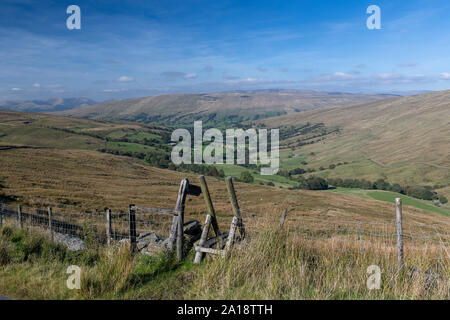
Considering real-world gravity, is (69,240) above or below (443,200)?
above

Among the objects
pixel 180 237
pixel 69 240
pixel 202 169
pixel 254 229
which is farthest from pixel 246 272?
pixel 202 169

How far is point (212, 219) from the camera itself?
23.7 ft

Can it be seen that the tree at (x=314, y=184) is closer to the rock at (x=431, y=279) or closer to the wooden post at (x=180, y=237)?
the rock at (x=431, y=279)

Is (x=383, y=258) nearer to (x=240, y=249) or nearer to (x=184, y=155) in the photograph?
(x=240, y=249)

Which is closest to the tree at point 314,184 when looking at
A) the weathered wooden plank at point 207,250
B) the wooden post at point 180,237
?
the wooden post at point 180,237

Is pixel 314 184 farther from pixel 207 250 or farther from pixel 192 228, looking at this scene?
pixel 207 250

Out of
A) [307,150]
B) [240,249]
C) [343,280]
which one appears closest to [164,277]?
[240,249]

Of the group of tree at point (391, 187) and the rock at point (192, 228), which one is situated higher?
the rock at point (192, 228)

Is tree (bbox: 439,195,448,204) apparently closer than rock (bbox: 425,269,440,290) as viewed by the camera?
No

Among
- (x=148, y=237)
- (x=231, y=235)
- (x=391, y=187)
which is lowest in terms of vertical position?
(x=391, y=187)

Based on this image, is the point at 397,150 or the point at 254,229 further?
the point at 397,150

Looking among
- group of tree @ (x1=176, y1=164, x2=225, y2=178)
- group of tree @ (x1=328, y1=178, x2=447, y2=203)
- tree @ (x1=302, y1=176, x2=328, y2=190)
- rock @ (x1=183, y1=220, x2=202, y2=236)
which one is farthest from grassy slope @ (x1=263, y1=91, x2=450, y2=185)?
rock @ (x1=183, y1=220, x2=202, y2=236)

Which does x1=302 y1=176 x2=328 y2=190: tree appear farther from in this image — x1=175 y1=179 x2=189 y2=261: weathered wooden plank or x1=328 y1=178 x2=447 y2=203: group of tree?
x1=175 y1=179 x2=189 y2=261: weathered wooden plank
